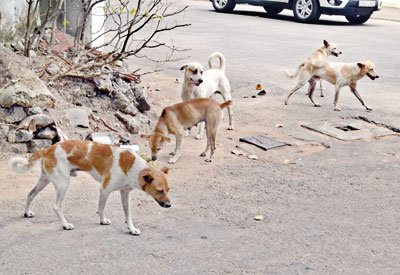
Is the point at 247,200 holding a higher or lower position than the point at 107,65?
lower

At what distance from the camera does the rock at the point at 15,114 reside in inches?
316

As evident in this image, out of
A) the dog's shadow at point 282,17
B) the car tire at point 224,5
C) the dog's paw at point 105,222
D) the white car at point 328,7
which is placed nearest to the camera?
the dog's paw at point 105,222

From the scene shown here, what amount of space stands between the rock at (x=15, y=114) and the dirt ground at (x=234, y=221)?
25.9 inches

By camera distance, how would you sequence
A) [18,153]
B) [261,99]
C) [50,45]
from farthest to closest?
1. [261,99]
2. [50,45]
3. [18,153]

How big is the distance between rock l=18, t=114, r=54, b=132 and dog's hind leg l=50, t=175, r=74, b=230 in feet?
7.30

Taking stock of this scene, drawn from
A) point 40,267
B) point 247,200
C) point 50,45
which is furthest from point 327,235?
point 50,45

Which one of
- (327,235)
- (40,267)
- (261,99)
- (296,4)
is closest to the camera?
(40,267)

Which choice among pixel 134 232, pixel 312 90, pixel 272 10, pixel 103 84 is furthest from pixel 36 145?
pixel 272 10

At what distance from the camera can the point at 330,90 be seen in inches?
481

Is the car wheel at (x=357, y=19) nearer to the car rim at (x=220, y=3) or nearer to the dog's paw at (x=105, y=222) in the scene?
the car rim at (x=220, y=3)

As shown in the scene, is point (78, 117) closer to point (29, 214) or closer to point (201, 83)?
point (201, 83)

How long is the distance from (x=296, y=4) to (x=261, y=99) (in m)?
10.6

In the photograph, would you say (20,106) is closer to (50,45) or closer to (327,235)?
(50,45)

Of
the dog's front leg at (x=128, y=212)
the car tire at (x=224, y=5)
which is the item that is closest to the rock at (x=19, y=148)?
the dog's front leg at (x=128, y=212)
